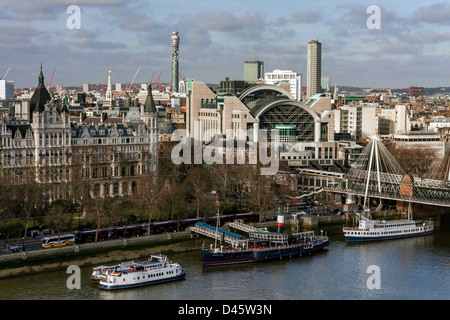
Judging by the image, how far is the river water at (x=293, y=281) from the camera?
1344 inches

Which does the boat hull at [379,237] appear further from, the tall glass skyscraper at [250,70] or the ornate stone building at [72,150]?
the tall glass skyscraper at [250,70]

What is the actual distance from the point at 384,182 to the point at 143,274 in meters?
25.8

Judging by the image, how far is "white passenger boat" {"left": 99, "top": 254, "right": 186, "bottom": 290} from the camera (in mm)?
35297

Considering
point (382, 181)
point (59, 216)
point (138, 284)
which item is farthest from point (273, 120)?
point (138, 284)

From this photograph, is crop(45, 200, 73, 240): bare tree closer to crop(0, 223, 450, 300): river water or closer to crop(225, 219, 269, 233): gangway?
crop(0, 223, 450, 300): river water

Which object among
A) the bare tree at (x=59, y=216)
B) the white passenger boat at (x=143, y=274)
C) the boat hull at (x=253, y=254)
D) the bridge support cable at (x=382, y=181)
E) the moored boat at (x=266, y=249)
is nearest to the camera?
the white passenger boat at (x=143, y=274)

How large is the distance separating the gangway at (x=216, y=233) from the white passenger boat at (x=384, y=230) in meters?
7.83

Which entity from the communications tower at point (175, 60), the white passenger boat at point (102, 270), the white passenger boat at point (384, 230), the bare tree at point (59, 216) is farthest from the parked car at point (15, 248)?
the communications tower at point (175, 60)

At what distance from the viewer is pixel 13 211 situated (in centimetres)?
4528

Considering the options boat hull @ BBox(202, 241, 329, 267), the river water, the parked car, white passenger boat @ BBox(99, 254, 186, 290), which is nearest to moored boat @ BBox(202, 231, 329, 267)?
boat hull @ BBox(202, 241, 329, 267)

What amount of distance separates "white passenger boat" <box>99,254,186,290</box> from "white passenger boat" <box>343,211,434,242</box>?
13.8 metres

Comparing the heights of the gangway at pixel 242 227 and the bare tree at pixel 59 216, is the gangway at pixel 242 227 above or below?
below

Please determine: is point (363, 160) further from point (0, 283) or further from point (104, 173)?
point (0, 283)

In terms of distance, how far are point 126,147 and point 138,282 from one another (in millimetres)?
23660
